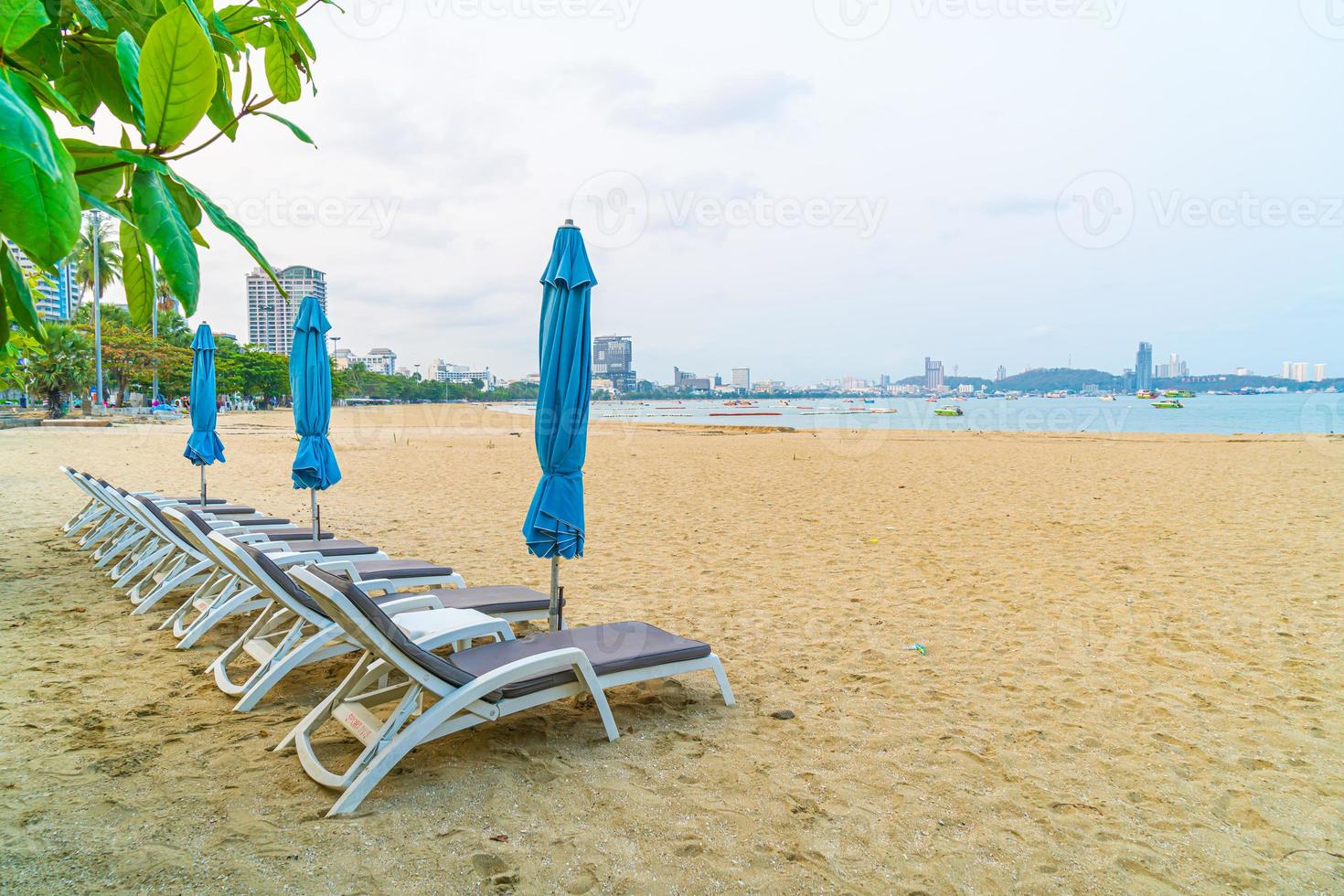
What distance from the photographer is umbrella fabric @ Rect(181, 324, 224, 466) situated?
26.2 feet

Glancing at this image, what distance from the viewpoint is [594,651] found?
372 centimetres

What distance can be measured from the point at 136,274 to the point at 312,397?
6.30 metres

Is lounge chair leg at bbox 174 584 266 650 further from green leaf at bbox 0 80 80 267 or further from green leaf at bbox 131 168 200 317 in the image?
green leaf at bbox 0 80 80 267

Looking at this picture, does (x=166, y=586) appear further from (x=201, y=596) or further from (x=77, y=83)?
(x=77, y=83)

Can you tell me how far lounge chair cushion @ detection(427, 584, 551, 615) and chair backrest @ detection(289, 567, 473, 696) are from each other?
1.30 metres

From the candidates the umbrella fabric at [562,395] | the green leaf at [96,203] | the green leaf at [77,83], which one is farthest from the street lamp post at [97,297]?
the umbrella fabric at [562,395]

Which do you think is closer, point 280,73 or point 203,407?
point 280,73

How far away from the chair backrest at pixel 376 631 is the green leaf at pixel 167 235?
2.46 meters

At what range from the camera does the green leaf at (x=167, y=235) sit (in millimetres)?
623

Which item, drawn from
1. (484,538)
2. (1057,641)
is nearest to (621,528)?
(484,538)

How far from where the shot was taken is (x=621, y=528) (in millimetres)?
8844

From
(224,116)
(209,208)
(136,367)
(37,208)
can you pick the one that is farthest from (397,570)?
(136,367)

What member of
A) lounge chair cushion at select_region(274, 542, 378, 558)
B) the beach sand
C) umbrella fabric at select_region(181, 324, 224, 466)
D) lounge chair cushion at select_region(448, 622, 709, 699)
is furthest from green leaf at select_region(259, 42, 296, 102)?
umbrella fabric at select_region(181, 324, 224, 466)

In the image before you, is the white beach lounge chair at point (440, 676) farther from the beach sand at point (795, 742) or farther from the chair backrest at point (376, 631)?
the beach sand at point (795, 742)
